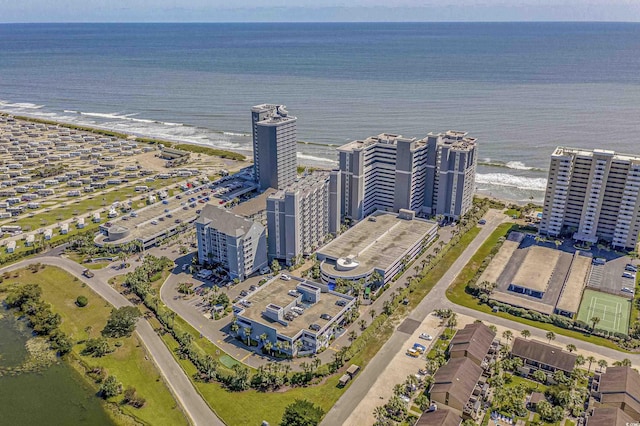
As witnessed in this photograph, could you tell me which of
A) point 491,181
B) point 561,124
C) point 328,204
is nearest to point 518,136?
point 561,124

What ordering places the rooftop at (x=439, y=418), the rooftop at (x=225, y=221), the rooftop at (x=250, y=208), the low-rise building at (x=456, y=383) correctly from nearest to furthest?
the rooftop at (x=439, y=418) < the low-rise building at (x=456, y=383) < the rooftop at (x=225, y=221) < the rooftop at (x=250, y=208)

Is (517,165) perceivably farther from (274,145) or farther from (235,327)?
(235,327)

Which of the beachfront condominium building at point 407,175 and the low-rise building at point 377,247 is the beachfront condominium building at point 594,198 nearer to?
the beachfront condominium building at point 407,175

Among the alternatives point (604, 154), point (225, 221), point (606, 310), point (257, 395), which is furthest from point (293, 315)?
point (604, 154)

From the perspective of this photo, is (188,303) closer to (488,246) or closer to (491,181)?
(488,246)

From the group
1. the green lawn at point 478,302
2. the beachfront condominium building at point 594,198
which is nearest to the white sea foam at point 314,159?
the green lawn at point 478,302

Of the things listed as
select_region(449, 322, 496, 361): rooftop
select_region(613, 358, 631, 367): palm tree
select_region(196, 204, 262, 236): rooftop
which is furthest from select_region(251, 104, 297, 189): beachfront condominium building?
select_region(613, 358, 631, 367): palm tree
